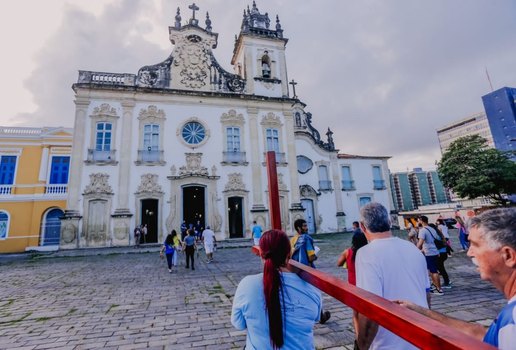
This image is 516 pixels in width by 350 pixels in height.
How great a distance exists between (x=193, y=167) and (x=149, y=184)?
9.54 feet

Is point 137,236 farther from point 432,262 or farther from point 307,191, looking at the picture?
point 432,262

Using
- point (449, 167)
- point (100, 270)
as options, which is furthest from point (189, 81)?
point (449, 167)

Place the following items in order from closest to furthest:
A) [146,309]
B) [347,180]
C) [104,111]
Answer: [146,309] < [104,111] < [347,180]

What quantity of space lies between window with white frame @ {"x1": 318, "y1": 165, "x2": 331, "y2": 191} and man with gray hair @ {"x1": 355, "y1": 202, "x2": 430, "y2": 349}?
67.2ft

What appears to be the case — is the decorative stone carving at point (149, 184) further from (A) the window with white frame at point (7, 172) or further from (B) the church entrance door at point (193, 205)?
Result: (A) the window with white frame at point (7, 172)

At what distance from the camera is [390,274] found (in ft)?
6.49

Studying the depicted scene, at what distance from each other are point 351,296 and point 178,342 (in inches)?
128

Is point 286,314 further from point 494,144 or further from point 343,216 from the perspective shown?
point 494,144

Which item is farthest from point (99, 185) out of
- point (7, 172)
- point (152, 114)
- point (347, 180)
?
point (347, 180)

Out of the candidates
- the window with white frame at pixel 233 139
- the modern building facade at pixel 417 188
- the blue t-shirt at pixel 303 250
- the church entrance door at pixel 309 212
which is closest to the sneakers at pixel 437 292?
the blue t-shirt at pixel 303 250

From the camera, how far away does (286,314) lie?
1726 millimetres

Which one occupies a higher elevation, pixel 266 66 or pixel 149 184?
pixel 266 66

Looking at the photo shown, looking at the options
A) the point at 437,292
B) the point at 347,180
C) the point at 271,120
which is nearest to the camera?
the point at 437,292

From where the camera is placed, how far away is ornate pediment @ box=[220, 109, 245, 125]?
1861 centimetres
